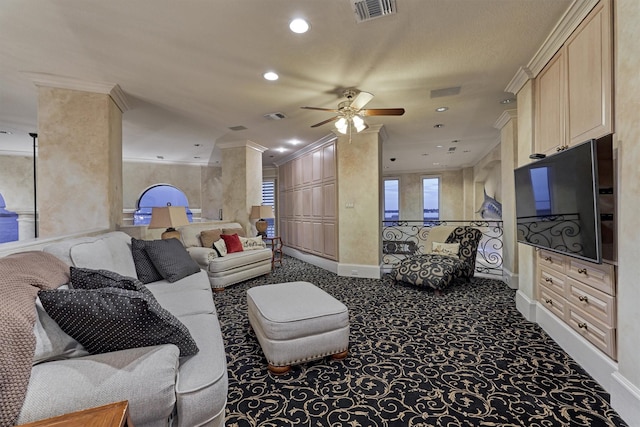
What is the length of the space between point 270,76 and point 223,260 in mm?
2616

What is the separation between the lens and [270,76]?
2881 millimetres

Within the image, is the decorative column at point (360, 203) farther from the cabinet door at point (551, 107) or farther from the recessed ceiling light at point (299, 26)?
the recessed ceiling light at point (299, 26)

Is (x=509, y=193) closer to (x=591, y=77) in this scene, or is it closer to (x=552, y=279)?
(x=552, y=279)

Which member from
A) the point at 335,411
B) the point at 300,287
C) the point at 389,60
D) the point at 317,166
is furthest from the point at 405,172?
the point at 335,411

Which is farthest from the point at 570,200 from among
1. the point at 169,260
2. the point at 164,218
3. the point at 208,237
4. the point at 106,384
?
the point at 208,237

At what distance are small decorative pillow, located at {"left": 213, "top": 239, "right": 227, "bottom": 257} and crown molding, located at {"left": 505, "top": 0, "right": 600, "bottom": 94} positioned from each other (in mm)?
4403

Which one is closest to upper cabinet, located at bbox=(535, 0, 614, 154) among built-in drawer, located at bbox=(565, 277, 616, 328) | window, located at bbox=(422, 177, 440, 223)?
built-in drawer, located at bbox=(565, 277, 616, 328)

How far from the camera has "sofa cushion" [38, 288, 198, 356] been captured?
1108 millimetres

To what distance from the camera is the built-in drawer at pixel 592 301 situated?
1749mm

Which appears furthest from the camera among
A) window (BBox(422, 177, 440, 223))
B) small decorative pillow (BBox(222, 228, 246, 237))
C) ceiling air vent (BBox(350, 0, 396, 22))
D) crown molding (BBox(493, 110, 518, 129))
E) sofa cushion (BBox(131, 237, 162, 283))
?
window (BBox(422, 177, 440, 223))

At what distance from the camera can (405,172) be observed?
1007 cm

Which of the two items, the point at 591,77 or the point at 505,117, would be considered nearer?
the point at 591,77

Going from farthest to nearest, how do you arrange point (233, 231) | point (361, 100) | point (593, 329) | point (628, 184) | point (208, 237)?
point (233, 231) → point (208, 237) → point (361, 100) → point (593, 329) → point (628, 184)

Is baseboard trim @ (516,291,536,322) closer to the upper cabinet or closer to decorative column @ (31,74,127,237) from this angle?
the upper cabinet
